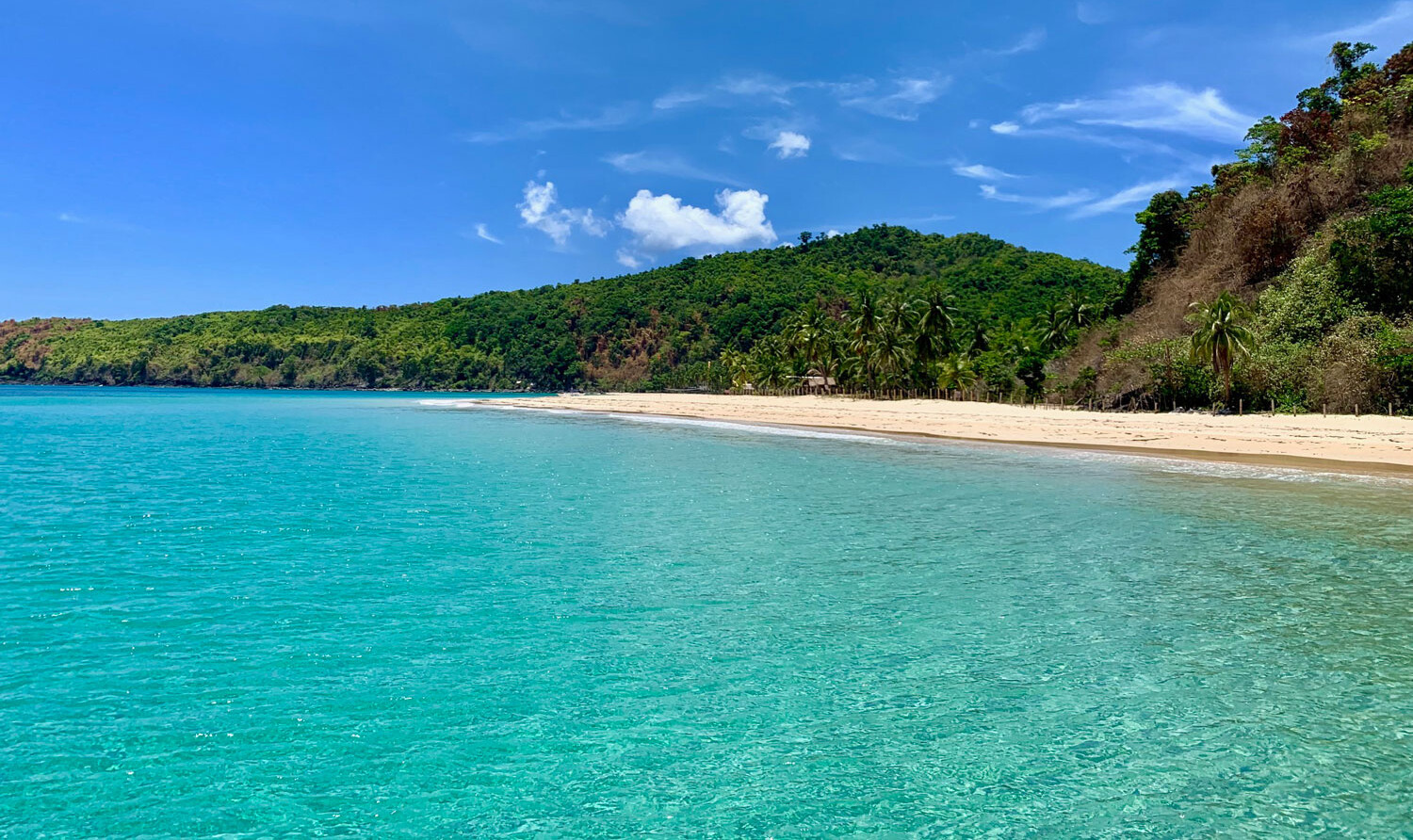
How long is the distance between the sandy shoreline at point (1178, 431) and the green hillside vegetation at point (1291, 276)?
3.11 metres

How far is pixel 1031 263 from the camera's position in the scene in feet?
493

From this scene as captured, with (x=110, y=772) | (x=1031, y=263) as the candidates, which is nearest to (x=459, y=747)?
(x=110, y=772)

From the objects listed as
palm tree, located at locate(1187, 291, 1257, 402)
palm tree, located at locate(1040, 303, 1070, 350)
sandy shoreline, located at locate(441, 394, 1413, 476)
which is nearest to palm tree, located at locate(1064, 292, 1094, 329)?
palm tree, located at locate(1040, 303, 1070, 350)

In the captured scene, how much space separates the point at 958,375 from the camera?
264ft

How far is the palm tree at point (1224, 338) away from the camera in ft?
142

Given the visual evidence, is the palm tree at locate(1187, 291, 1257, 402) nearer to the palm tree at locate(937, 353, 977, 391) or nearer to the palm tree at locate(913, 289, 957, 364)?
the palm tree at locate(937, 353, 977, 391)

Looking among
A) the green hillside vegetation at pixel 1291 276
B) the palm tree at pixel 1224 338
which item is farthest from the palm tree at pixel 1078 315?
the palm tree at pixel 1224 338

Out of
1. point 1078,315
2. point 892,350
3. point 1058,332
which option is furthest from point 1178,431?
point 892,350

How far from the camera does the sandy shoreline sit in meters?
29.6

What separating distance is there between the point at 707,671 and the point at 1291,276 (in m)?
52.7

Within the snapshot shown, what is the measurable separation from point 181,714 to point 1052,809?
739 centimetres

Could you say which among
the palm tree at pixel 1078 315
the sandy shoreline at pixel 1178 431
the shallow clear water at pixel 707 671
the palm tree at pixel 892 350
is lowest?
the shallow clear water at pixel 707 671

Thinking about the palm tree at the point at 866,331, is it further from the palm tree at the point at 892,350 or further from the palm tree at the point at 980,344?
the palm tree at the point at 980,344

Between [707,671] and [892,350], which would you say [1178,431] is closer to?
[707,671]
